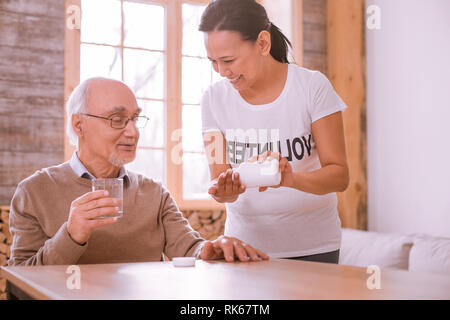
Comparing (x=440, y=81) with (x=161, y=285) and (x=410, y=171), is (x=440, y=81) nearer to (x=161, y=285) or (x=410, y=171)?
(x=410, y=171)

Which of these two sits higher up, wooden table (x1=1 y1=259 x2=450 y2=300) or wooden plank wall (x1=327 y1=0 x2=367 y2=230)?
wooden plank wall (x1=327 y1=0 x2=367 y2=230)

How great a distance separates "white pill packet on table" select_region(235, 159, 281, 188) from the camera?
54.1 inches

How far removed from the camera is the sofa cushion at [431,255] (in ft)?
9.30

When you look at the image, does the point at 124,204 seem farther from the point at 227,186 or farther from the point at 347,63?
the point at 347,63

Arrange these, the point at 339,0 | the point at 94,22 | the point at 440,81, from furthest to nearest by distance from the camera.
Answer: the point at 339,0
the point at 94,22
the point at 440,81

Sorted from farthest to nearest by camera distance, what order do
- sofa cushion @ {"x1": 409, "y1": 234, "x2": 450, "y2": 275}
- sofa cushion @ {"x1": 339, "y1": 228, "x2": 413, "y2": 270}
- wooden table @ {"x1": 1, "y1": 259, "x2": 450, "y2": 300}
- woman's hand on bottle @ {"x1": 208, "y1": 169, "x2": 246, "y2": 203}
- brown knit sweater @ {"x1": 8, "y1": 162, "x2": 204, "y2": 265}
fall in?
sofa cushion @ {"x1": 339, "y1": 228, "x2": 413, "y2": 270} → sofa cushion @ {"x1": 409, "y1": 234, "x2": 450, "y2": 275} → brown knit sweater @ {"x1": 8, "y1": 162, "x2": 204, "y2": 265} → woman's hand on bottle @ {"x1": 208, "y1": 169, "x2": 246, "y2": 203} → wooden table @ {"x1": 1, "y1": 259, "x2": 450, "y2": 300}

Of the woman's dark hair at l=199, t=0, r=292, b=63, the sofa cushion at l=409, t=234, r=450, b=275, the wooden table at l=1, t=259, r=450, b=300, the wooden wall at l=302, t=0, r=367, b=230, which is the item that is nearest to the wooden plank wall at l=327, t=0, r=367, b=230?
the wooden wall at l=302, t=0, r=367, b=230

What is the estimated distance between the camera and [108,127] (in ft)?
5.97

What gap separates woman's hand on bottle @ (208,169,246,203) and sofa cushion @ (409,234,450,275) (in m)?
1.82

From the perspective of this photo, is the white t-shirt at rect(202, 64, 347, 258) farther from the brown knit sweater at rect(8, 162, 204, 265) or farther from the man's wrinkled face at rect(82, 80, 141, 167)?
the man's wrinkled face at rect(82, 80, 141, 167)

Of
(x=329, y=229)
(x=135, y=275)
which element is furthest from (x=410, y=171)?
(x=135, y=275)

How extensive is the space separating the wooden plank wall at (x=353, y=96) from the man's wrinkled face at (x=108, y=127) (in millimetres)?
2571

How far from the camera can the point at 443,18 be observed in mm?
3383
